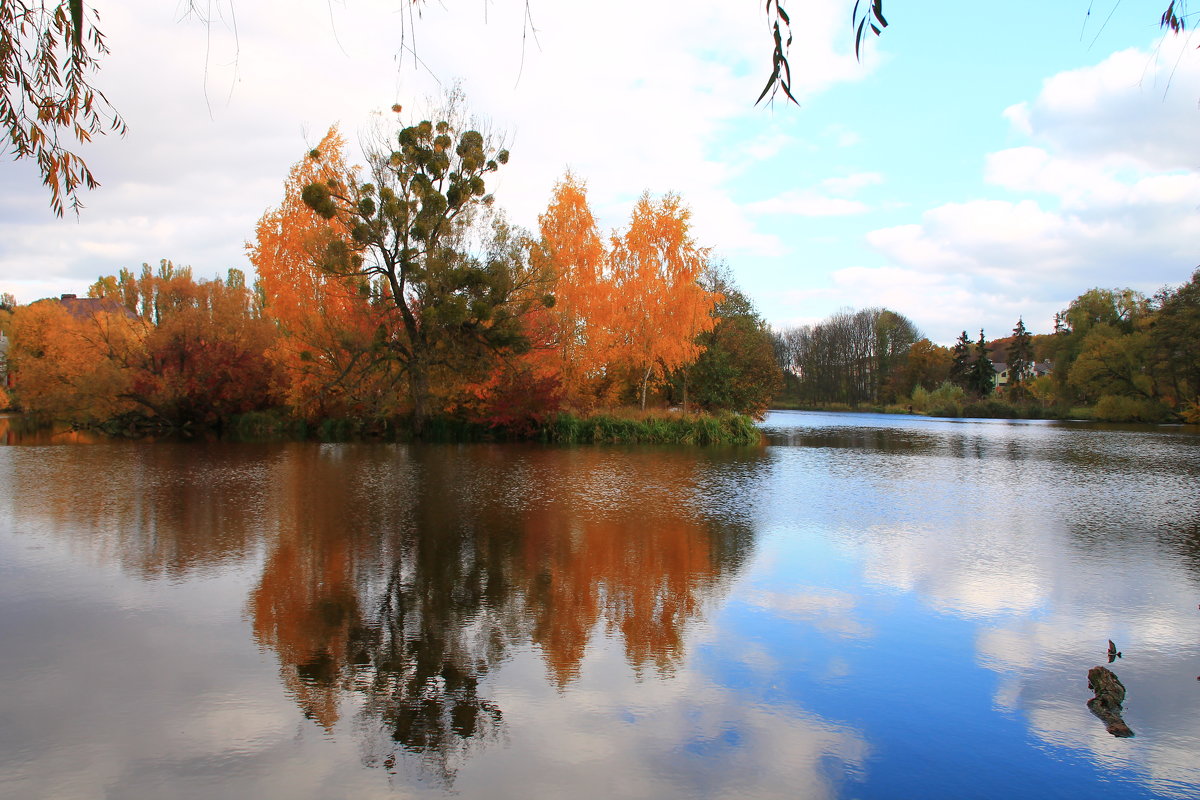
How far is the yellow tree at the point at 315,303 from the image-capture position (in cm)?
2542

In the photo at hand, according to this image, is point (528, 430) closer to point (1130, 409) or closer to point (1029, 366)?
point (1130, 409)

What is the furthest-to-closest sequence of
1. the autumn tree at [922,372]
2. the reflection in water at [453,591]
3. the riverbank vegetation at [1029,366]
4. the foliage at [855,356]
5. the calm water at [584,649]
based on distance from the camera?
the foliage at [855,356]
the autumn tree at [922,372]
the riverbank vegetation at [1029,366]
the reflection in water at [453,591]
the calm water at [584,649]

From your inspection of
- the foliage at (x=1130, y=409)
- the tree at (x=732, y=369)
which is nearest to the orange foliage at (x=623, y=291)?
the tree at (x=732, y=369)

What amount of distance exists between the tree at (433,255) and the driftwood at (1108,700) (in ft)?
67.2

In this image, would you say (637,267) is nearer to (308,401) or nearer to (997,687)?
(308,401)

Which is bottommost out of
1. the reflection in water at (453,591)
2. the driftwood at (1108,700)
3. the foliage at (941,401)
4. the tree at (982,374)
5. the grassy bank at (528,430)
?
the driftwood at (1108,700)

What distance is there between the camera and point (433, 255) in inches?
950

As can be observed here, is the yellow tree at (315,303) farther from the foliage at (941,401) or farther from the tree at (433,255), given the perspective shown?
the foliage at (941,401)

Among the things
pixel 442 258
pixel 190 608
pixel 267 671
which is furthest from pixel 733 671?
pixel 442 258

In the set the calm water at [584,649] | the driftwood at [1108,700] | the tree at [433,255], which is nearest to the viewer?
the calm water at [584,649]

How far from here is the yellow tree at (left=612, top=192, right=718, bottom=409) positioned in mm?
27469

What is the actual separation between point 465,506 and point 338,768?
26.8 feet

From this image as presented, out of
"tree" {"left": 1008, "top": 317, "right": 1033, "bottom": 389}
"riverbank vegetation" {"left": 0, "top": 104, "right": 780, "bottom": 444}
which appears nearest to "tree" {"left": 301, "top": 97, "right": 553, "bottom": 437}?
"riverbank vegetation" {"left": 0, "top": 104, "right": 780, "bottom": 444}

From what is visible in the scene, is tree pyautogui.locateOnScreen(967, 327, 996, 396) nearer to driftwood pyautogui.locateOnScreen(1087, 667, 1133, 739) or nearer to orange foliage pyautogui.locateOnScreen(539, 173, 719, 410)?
orange foliage pyautogui.locateOnScreen(539, 173, 719, 410)
